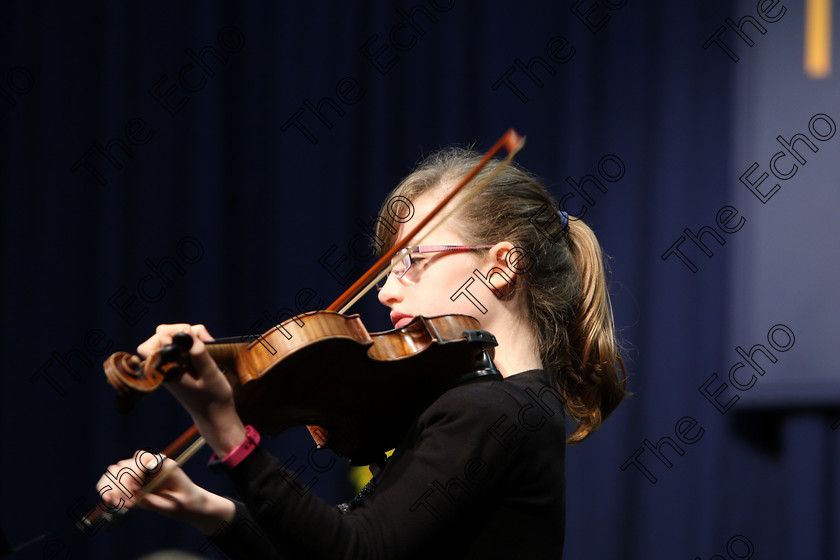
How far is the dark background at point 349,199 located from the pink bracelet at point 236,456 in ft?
4.14

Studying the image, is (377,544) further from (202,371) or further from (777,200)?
(777,200)

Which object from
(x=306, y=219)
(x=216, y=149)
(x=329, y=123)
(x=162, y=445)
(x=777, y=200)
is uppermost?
(x=216, y=149)

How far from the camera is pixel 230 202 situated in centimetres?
201

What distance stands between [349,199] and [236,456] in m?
1.40

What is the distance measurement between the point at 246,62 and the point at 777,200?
149 centimetres

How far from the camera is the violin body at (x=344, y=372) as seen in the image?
755 mm

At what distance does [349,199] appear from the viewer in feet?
6.78

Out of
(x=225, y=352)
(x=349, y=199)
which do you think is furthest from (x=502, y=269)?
(x=349, y=199)

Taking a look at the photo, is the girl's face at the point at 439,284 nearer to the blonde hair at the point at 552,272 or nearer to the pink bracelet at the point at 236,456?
the blonde hair at the point at 552,272

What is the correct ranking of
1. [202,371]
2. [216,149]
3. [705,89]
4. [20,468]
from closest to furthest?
[202,371] < [20,468] < [216,149] < [705,89]

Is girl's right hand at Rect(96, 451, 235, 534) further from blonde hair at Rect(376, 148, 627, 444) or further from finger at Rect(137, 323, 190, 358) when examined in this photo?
blonde hair at Rect(376, 148, 627, 444)

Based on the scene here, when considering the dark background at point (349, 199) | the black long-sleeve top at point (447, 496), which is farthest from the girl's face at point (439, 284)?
the dark background at point (349, 199)

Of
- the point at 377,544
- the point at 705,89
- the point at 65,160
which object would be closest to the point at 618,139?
the point at 705,89

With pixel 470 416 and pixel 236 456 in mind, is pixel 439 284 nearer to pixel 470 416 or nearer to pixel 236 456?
pixel 470 416
